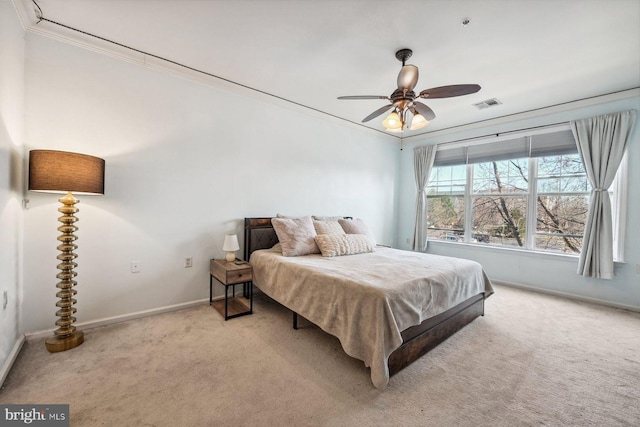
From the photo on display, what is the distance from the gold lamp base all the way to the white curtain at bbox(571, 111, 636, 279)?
223 inches

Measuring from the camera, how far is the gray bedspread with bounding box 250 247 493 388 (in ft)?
5.83

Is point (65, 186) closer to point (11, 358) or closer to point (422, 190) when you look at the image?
point (11, 358)

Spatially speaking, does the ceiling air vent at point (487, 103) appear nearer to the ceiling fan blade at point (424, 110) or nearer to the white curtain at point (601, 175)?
the white curtain at point (601, 175)

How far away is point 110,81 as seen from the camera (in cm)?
253

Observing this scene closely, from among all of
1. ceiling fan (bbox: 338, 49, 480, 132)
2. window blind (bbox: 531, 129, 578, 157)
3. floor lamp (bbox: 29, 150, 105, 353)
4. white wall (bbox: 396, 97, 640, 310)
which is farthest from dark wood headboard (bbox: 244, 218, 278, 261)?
window blind (bbox: 531, 129, 578, 157)

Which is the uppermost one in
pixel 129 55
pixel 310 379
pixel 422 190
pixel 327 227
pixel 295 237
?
pixel 129 55

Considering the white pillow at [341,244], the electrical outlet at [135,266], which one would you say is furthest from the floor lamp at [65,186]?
the white pillow at [341,244]

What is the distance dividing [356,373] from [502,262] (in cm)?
365

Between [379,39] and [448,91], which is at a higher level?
[379,39]

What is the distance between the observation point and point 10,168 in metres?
1.90

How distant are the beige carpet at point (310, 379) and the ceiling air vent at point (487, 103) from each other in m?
2.94

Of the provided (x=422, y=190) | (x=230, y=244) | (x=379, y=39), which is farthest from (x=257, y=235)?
(x=422, y=190)

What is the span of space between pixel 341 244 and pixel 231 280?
52.4 inches

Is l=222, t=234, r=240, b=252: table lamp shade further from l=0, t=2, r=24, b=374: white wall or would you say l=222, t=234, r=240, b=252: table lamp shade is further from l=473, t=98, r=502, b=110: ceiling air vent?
l=473, t=98, r=502, b=110: ceiling air vent
